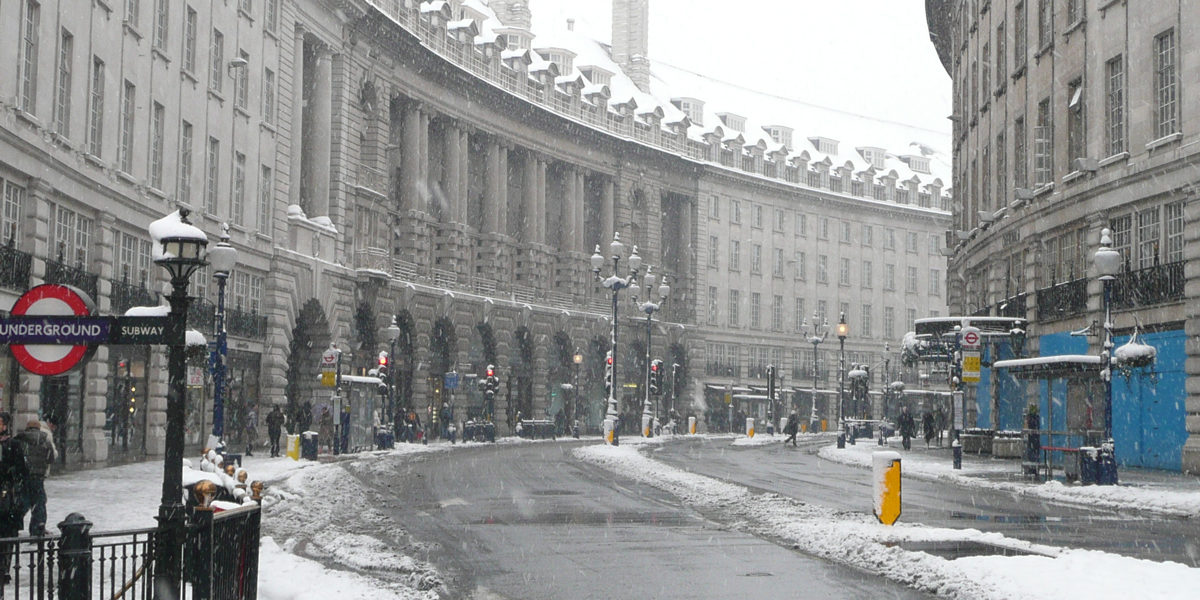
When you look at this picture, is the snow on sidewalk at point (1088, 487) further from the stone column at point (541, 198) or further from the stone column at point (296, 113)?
the stone column at point (541, 198)

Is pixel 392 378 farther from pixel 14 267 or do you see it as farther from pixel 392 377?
pixel 14 267

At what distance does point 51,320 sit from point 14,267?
21921mm

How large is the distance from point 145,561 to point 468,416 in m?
62.1

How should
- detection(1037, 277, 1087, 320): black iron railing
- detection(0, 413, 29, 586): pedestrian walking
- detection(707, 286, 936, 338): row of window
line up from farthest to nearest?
detection(707, 286, 936, 338): row of window, detection(1037, 277, 1087, 320): black iron railing, detection(0, 413, 29, 586): pedestrian walking

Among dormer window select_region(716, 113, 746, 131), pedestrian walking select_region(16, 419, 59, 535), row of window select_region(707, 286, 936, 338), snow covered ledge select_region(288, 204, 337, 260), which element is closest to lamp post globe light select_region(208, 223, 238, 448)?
pedestrian walking select_region(16, 419, 59, 535)

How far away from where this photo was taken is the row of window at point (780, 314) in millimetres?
99562

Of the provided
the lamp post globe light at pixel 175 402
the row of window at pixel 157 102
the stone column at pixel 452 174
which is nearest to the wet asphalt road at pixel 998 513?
the lamp post globe light at pixel 175 402

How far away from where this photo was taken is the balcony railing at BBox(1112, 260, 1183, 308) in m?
32.8

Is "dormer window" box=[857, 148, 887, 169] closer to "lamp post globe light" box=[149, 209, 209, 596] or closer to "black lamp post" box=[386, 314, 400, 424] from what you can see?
"black lamp post" box=[386, 314, 400, 424]

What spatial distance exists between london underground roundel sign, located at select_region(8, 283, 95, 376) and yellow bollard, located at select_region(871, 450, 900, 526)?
35.0 ft

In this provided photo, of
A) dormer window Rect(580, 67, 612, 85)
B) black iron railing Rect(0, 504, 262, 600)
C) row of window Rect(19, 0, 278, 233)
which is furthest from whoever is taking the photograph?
dormer window Rect(580, 67, 612, 85)

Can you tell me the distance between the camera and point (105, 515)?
63.7ft

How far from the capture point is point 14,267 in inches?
1155

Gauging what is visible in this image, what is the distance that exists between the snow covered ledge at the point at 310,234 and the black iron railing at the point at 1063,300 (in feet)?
85.5
